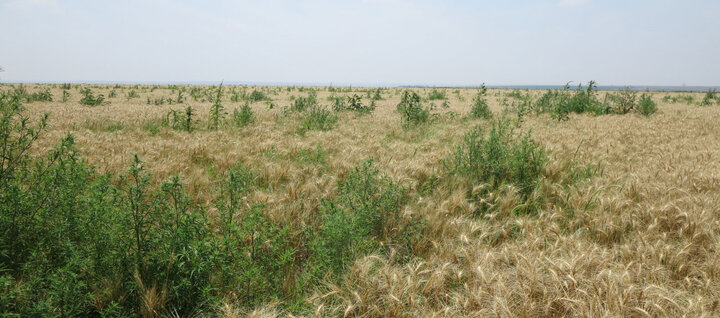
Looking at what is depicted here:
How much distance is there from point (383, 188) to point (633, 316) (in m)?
2.19

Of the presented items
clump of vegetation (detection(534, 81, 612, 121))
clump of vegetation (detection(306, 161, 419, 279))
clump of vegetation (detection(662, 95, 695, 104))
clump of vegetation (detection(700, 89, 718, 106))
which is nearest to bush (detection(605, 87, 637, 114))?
clump of vegetation (detection(534, 81, 612, 121))

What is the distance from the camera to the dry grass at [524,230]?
1885 mm

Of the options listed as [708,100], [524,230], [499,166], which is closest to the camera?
[524,230]

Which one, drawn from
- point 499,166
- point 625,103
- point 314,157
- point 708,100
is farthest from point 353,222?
point 708,100

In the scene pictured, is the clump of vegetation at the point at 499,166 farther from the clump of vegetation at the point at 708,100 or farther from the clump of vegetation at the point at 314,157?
the clump of vegetation at the point at 708,100

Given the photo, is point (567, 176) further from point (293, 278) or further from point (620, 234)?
point (293, 278)

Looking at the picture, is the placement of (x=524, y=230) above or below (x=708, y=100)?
below

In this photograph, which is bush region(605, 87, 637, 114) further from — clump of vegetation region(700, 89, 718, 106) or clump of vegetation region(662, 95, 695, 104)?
clump of vegetation region(662, 95, 695, 104)

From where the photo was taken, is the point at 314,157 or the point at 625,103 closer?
the point at 314,157

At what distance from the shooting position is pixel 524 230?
2869 millimetres

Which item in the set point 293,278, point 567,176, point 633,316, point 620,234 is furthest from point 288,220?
point 567,176

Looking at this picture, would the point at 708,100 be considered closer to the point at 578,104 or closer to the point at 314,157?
the point at 578,104

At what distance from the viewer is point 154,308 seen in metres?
1.99

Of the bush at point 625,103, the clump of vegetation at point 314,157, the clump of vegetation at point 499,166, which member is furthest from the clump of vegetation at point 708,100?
the clump of vegetation at point 314,157
